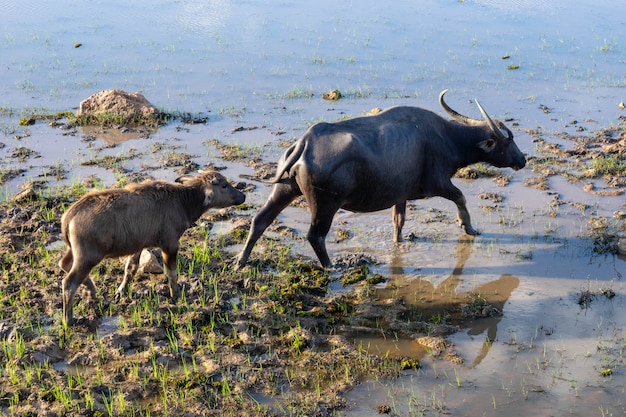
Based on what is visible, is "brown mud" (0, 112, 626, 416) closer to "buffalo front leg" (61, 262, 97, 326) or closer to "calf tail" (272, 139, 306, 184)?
"buffalo front leg" (61, 262, 97, 326)

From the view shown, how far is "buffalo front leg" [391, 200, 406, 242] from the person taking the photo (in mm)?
7355

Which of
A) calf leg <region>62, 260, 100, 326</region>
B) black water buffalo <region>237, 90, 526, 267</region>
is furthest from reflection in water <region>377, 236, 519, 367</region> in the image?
calf leg <region>62, 260, 100, 326</region>

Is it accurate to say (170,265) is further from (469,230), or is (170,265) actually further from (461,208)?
(469,230)

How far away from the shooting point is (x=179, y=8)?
21.0m

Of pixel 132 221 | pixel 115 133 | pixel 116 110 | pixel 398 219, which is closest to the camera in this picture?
pixel 132 221

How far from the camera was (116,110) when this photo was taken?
11078 millimetres

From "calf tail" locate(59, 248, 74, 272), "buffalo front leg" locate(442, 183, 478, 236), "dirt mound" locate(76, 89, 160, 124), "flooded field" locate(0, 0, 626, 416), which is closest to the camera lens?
"flooded field" locate(0, 0, 626, 416)

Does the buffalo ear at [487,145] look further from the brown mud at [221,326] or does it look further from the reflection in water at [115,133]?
the reflection in water at [115,133]

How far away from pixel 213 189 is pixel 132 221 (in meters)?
0.90

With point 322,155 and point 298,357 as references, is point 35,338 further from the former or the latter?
point 322,155

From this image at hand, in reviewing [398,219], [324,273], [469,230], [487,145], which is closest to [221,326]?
[324,273]

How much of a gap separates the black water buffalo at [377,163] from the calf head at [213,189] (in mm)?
328

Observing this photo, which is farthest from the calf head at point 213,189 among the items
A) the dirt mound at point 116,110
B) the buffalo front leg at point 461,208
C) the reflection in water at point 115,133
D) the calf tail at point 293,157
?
the dirt mound at point 116,110

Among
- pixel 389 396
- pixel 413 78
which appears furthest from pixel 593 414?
pixel 413 78
